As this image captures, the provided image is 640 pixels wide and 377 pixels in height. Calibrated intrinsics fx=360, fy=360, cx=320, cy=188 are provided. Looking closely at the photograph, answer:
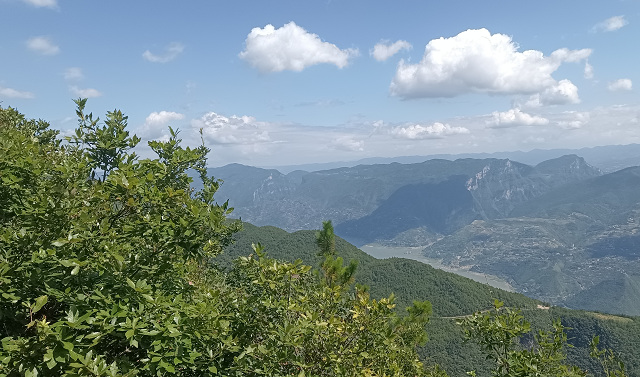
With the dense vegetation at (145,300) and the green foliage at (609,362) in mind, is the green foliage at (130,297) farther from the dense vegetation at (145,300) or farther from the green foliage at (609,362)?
the green foliage at (609,362)

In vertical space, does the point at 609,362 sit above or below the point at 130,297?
below

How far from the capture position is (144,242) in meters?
5.45

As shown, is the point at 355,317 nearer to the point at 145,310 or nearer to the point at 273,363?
the point at 273,363

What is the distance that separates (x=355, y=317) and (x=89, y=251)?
4.30 meters

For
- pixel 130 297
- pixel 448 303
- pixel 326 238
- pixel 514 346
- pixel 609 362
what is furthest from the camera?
pixel 448 303

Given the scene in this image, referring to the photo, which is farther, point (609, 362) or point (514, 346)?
point (514, 346)

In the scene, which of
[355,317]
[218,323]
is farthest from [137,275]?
[355,317]

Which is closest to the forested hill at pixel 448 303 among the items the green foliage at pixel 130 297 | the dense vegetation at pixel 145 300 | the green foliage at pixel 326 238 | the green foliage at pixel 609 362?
the green foliage at pixel 326 238

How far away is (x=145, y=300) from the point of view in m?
4.32

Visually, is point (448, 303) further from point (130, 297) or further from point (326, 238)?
point (130, 297)

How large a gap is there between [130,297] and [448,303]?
14081 centimetres

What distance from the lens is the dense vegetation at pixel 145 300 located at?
12.9ft

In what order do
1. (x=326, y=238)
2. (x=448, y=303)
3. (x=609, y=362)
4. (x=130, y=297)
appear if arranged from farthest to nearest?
(x=448, y=303), (x=326, y=238), (x=609, y=362), (x=130, y=297)

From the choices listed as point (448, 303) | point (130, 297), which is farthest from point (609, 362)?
point (448, 303)
